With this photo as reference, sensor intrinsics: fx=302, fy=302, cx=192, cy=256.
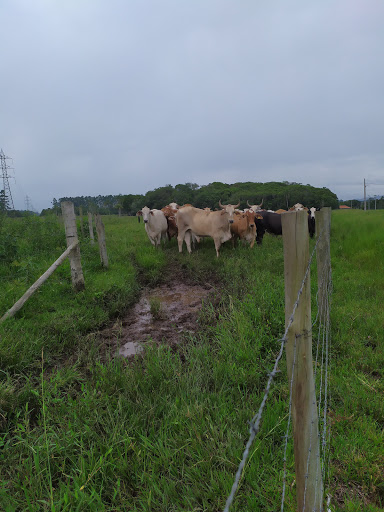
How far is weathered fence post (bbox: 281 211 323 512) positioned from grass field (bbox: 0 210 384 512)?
2.15ft

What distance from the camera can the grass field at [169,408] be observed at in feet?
6.23

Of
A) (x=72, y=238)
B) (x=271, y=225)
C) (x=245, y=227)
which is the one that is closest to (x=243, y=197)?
(x=271, y=225)

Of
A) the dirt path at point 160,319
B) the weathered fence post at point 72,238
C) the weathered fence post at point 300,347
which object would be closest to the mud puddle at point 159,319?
the dirt path at point 160,319

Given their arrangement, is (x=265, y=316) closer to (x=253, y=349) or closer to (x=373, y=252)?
(x=253, y=349)

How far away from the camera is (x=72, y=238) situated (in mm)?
5078

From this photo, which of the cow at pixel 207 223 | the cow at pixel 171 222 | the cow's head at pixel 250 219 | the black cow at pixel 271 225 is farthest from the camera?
the cow at pixel 171 222

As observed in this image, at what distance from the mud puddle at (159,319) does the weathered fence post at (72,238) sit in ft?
3.43

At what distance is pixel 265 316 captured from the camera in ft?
13.4

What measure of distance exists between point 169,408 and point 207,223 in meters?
6.92

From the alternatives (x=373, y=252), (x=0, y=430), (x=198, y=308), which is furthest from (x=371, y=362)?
(x=373, y=252)

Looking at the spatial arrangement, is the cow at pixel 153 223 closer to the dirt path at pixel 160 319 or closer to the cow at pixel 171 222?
the cow at pixel 171 222

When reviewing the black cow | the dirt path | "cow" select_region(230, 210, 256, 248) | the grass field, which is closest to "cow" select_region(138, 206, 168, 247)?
"cow" select_region(230, 210, 256, 248)

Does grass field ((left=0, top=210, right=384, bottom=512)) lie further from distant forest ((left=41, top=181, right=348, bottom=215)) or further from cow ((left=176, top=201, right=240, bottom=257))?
distant forest ((left=41, top=181, right=348, bottom=215))

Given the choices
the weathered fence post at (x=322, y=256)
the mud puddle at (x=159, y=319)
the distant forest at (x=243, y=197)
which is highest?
the distant forest at (x=243, y=197)
